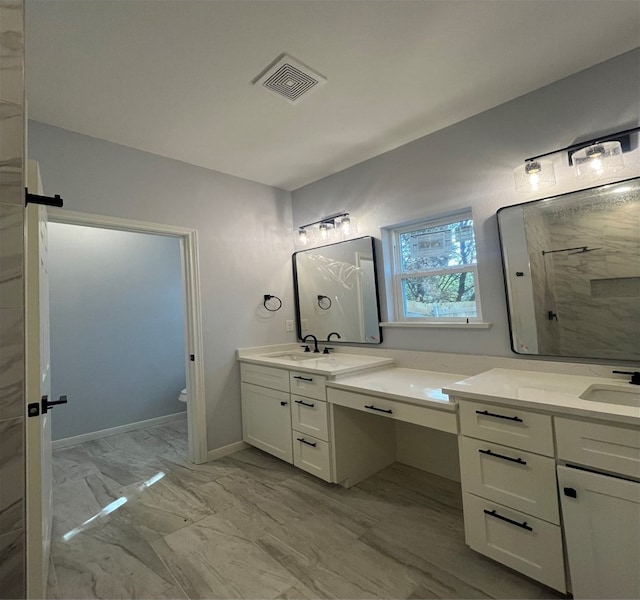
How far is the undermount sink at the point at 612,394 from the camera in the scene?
1519 millimetres

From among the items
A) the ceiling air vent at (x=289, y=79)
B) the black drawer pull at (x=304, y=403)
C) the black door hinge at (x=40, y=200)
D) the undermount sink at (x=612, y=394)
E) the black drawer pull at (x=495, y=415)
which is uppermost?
the ceiling air vent at (x=289, y=79)

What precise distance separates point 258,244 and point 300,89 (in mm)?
1549

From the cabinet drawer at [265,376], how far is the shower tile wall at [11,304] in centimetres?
166

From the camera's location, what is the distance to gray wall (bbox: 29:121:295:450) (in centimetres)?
224

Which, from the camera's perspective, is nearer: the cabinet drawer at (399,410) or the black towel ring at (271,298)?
the cabinet drawer at (399,410)

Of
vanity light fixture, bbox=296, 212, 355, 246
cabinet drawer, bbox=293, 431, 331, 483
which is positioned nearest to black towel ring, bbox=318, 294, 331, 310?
vanity light fixture, bbox=296, 212, 355, 246

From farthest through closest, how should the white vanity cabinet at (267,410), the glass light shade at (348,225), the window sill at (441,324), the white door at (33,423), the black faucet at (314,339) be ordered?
the black faucet at (314,339)
the glass light shade at (348,225)
the white vanity cabinet at (267,410)
the window sill at (441,324)
the white door at (33,423)

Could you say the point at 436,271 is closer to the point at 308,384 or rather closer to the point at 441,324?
the point at 441,324

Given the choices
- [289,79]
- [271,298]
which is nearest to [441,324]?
[271,298]

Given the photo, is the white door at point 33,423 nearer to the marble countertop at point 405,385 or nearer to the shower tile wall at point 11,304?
the shower tile wall at point 11,304

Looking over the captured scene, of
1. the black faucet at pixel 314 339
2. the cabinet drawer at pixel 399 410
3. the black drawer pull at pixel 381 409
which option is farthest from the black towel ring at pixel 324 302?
the black drawer pull at pixel 381 409

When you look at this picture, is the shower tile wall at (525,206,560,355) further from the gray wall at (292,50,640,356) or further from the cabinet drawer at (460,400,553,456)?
the cabinet drawer at (460,400,553,456)

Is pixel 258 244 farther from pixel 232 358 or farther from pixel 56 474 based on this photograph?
pixel 56 474

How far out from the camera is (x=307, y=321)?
330cm
